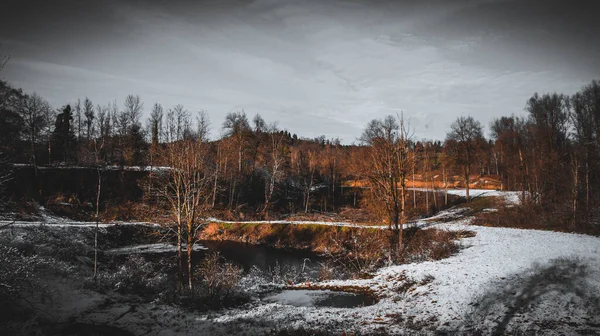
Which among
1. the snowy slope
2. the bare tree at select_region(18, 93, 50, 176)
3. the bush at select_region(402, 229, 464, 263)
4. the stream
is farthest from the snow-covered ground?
the bare tree at select_region(18, 93, 50, 176)

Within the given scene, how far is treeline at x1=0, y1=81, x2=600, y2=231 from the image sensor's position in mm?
23031

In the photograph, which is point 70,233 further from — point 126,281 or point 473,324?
point 473,324

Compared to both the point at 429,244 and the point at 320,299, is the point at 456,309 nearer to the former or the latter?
the point at 320,299

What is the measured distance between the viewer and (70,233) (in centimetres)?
2348

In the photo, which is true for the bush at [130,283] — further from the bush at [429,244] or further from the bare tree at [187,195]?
the bush at [429,244]

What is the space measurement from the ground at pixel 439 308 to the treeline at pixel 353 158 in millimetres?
7494

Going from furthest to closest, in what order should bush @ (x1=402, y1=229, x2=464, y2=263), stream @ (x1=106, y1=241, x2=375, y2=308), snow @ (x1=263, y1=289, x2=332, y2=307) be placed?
bush @ (x1=402, y1=229, x2=464, y2=263) < stream @ (x1=106, y1=241, x2=375, y2=308) < snow @ (x1=263, y1=289, x2=332, y2=307)

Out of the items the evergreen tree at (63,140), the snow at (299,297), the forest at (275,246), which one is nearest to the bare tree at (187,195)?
the forest at (275,246)

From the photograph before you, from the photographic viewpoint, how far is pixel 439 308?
10.6 metres

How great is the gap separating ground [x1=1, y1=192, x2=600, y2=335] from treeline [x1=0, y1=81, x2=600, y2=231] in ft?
24.6

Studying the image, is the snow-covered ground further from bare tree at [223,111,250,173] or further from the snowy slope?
bare tree at [223,111,250,173]

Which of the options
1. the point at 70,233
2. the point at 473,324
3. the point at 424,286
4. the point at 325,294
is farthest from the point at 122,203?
the point at 473,324

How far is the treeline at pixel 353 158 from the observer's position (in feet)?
75.6

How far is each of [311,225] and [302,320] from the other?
2006 cm
